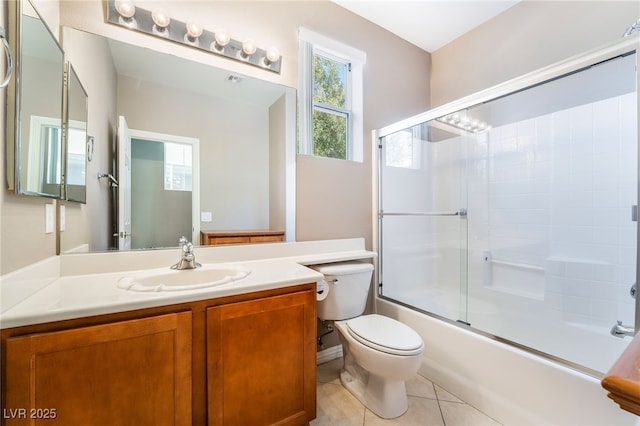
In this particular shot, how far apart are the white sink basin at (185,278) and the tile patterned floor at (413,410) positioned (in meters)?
0.91

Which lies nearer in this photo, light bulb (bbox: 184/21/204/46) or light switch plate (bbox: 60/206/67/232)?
light switch plate (bbox: 60/206/67/232)

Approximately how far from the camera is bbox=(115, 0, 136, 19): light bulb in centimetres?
134

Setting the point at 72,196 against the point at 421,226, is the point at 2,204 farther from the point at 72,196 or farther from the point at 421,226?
the point at 421,226

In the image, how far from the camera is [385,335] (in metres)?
1.46

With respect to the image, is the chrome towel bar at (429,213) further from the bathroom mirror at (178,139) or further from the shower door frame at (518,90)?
the bathroom mirror at (178,139)

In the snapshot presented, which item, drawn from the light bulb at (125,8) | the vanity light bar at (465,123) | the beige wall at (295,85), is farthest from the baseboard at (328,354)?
the light bulb at (125,8)

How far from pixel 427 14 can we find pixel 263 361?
2.70 m

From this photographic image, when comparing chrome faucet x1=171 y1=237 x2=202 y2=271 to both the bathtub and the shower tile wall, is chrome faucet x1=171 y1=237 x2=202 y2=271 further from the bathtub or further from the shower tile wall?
the shower tile wall

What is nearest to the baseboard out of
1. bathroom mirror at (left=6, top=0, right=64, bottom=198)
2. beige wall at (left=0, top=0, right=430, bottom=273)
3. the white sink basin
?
beige wall at (left=0, top=0, right=430, bottom=273)

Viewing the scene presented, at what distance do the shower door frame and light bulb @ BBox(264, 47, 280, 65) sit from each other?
3.12 ft

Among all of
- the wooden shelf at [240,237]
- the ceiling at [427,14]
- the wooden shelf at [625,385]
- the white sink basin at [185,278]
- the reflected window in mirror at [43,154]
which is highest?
the ceiling at [427,14]

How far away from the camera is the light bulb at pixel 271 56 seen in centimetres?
173

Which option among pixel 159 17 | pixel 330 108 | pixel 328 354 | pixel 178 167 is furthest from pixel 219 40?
pixel 328 354

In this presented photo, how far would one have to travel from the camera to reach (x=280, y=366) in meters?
1.18
